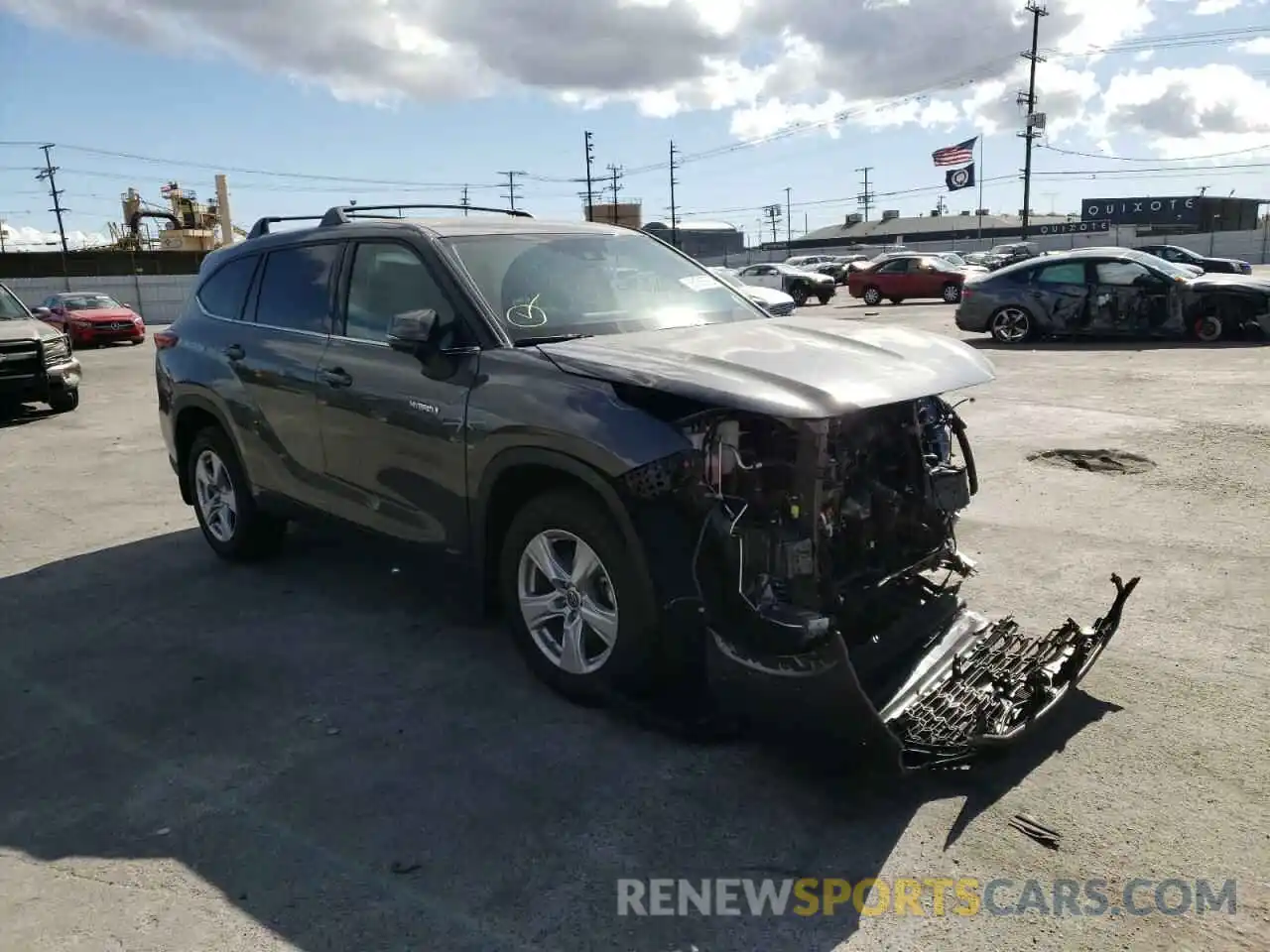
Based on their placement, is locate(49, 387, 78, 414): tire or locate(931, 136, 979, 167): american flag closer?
locate(49, 387, 78, 414): tire

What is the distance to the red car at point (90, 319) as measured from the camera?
25.1 meters

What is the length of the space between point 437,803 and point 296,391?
8.30ft

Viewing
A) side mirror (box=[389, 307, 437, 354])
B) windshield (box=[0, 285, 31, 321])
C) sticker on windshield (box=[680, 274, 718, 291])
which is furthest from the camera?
windshield (box=[0, 285, 31, 321])

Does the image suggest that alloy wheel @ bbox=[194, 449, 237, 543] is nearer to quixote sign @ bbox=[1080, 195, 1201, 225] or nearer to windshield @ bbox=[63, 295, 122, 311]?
windshield @ bbox=[63, 295, 122, 311]

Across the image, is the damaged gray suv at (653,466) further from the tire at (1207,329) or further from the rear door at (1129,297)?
the tire at (1207,329)

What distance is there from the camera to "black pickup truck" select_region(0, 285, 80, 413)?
1181cm

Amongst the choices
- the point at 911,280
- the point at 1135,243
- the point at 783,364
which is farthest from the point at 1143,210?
the point at 783,364

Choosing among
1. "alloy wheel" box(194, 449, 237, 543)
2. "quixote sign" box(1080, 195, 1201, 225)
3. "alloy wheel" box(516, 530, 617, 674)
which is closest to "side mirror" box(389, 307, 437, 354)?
"alloy wheel" box(516, 530, 617, 674)

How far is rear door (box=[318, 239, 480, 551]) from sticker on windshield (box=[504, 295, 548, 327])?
19 cm

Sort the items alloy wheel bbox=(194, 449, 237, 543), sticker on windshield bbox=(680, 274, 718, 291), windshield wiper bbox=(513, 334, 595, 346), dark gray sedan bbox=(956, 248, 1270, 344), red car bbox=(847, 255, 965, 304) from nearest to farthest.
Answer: windshield wiper bbox=(513, 334, 595, 346)
sticker on windshield bbox=(680, 274, 718, 291)
alloy wheel bbox=(194, 449, 237, 543)
dark gray sedan bbox=(956, 248, 1270, 344)
red car bbox=(847, 255, 965, 304)

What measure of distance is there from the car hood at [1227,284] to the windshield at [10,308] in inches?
652

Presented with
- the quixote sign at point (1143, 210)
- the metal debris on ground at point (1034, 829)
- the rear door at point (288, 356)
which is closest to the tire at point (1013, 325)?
the rear door at point (288, 356)

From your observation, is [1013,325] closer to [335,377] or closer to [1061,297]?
[1061,297]

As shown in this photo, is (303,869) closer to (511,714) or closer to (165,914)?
(165,914)
